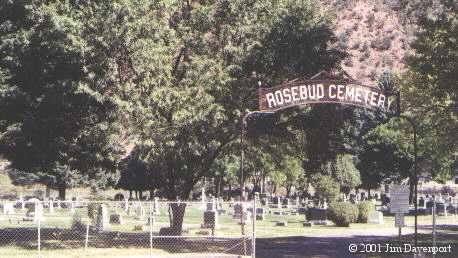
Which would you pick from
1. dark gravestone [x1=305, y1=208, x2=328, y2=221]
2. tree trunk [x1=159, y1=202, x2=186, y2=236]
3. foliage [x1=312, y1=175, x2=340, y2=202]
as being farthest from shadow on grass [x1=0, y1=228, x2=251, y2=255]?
foliage [x1=312, y1=175, x2=340, y2=202]

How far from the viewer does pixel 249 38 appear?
24.0 metres

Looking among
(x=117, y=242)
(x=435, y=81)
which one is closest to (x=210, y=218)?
(x=117, y=242)

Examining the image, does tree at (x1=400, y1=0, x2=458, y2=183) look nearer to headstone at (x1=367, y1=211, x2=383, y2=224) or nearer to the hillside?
headstone at (x1=367, y1=211, x2=383, y2=224)

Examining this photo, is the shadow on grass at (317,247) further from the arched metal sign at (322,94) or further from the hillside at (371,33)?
the hillside at (371,33)

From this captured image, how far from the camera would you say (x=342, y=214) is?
36.5 metres

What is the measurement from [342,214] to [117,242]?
647 inches

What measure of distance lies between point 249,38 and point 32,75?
28.2ft

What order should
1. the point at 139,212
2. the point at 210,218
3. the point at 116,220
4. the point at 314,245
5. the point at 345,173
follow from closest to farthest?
the point at 314,245
the point at 210,218
the point at 116,220
the point at 139,212
the point at 345,173

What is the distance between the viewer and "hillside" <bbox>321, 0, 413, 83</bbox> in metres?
140

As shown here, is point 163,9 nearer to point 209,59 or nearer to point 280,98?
point 209,59

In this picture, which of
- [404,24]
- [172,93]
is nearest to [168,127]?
[172,93]

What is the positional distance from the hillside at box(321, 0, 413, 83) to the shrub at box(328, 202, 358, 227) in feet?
326

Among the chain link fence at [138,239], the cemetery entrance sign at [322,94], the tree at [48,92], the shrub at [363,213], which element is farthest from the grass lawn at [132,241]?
the cemetery entrance sign at [322,94]

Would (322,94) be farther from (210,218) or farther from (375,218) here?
(375,218)
